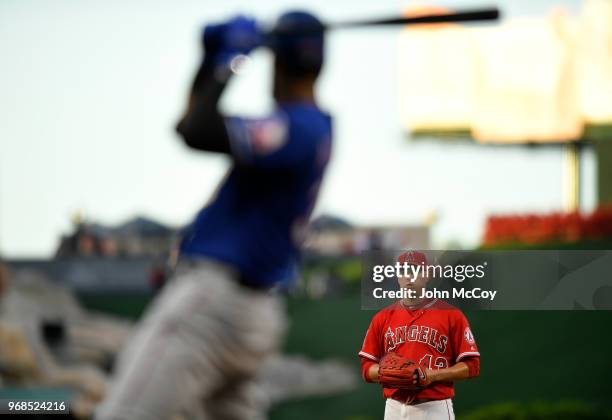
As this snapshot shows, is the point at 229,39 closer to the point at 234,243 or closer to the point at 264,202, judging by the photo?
the point at 264,202

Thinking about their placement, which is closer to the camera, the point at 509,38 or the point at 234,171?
the point at 234,171

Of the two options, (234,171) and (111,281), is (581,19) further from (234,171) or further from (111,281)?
(234,171)

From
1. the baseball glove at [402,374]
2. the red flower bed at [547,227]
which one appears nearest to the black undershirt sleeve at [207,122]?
the baseball glove at [402,374]

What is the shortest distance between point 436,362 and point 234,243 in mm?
1591

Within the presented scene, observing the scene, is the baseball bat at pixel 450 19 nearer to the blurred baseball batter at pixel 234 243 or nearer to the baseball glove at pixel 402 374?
the blurred baseball batter at pixel 234 243

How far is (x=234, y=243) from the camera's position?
2.98 metres

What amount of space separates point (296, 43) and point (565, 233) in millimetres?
11012

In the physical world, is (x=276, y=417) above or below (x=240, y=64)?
below

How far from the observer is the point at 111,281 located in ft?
55.5

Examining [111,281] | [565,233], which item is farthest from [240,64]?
[111,281]

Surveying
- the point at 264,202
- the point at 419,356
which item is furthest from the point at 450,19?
the point at 419,356

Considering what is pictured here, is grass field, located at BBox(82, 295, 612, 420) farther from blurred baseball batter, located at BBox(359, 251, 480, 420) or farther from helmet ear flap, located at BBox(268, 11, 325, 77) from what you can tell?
helmet ear flap, located at BBox(268, 11, 325, 77)

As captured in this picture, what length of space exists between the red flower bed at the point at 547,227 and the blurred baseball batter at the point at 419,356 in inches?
366

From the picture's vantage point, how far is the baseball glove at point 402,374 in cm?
425
